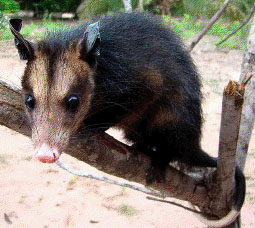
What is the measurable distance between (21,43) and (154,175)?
1.50 meters

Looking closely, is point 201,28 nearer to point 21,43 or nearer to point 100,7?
point 100,7

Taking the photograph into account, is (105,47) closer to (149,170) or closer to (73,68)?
(73,68)

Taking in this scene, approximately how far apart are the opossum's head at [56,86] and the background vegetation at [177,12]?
41.9 inches

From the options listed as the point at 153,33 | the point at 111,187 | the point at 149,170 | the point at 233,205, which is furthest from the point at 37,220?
the point at 153,33

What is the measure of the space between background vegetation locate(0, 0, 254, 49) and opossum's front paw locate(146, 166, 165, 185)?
1.48 m

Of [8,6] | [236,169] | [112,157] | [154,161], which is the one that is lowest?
[8,6]

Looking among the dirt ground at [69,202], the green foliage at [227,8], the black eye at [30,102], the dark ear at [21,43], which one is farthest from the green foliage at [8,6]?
the black eye at [30,102]

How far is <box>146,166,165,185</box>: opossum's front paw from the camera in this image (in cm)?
320

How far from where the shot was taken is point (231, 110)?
2682 millimetres

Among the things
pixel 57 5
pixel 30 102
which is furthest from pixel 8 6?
pixel 30 102

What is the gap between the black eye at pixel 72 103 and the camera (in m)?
2.56

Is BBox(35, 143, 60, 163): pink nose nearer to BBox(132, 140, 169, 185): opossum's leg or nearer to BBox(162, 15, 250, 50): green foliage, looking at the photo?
BBox(132, 140, 169, 185): opossum's leg

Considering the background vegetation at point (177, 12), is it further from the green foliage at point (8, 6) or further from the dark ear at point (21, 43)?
the dark ear at point (21, 43)

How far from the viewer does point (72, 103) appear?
258 centimetres
